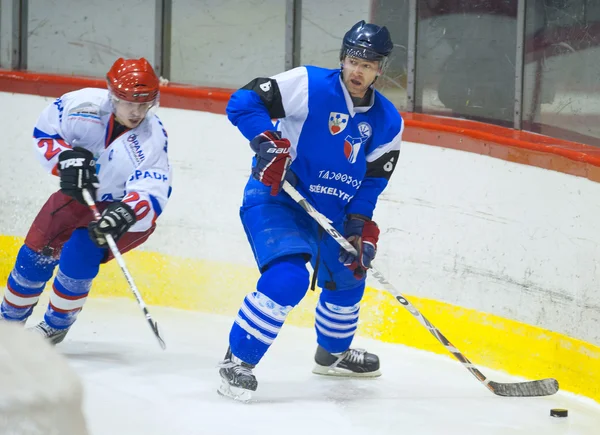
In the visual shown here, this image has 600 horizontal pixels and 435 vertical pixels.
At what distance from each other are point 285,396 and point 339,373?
0.37 meters

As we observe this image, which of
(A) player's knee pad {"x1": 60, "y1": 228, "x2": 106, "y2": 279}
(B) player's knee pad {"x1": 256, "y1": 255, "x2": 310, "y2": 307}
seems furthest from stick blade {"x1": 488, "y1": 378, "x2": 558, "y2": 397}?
(A) player's knee pad {"x1": 60, "y1": 228, "x2": 106, "y2": 279}

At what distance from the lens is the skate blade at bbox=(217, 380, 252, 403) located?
2898 millimetres

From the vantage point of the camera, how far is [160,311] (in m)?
4.17

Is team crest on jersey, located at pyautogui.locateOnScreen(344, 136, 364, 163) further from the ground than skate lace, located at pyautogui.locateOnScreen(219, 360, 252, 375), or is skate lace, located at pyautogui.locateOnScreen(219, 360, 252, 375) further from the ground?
team crest on jersey, located at pyautogui.locateOnScreen(344, 136, 364, 163)

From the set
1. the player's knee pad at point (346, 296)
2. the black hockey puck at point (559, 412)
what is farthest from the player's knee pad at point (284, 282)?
the black hockey puck at point (559, 412)

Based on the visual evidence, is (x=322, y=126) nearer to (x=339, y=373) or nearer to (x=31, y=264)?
(x=339, y=373)

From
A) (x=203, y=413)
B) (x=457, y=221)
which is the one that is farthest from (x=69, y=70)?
(x=203, y=413)

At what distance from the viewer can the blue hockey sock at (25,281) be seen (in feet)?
10.8

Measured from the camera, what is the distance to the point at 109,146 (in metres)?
3.31

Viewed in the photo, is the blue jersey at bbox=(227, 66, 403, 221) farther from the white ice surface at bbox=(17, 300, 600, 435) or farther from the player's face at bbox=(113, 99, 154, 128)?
the white ice surface at bbox=(17, 300, 600, 435)

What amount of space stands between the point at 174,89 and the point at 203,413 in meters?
1.88

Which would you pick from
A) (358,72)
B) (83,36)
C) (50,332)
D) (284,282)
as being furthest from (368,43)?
(83,36)

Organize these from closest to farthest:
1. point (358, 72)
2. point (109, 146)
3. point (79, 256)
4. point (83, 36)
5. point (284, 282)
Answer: point (284, 282) → point (358, 72) → point (79, 256) → point (109, 146) → point (83, 36)

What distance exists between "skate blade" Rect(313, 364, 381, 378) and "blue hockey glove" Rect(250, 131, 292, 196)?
77cm
